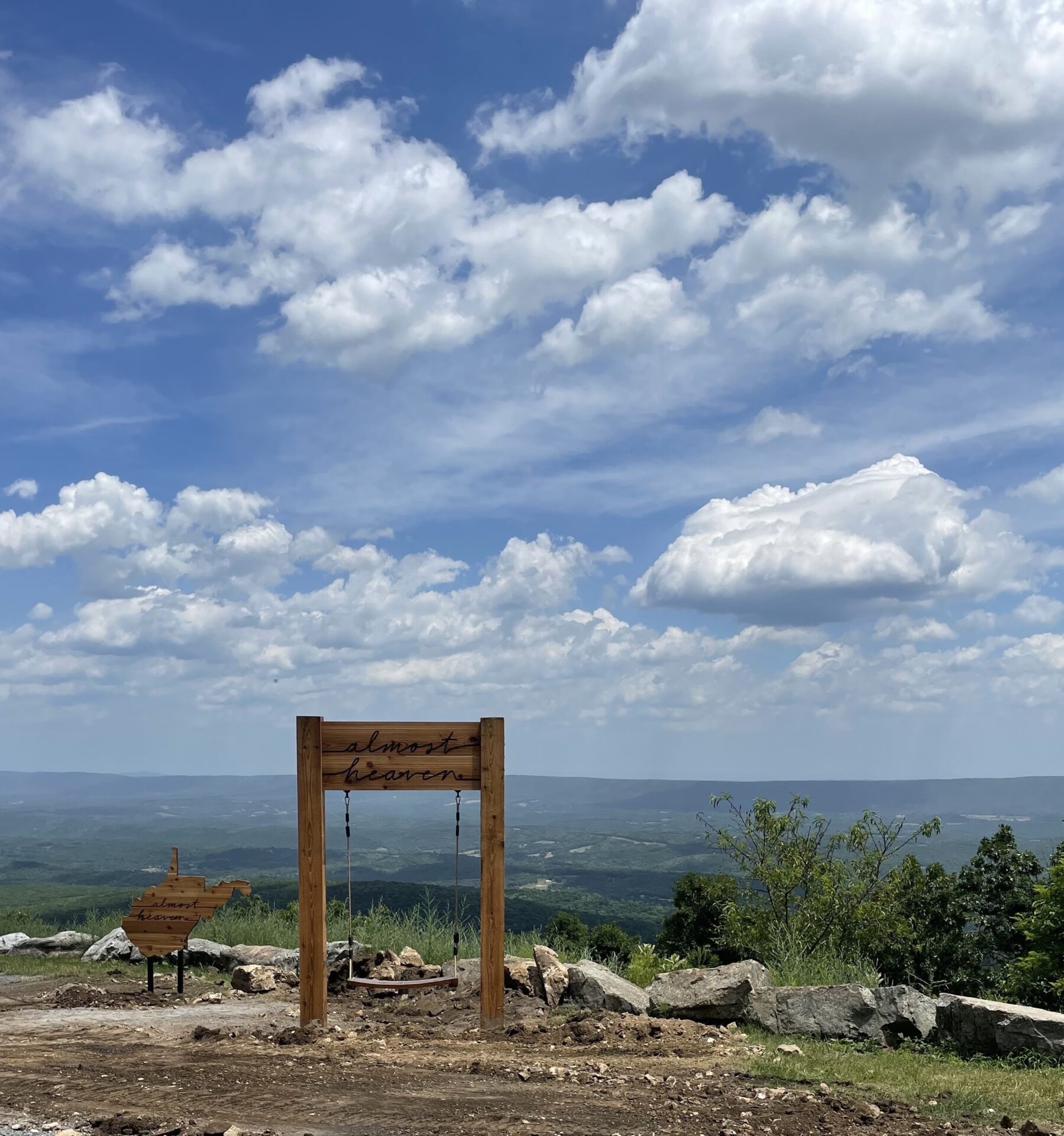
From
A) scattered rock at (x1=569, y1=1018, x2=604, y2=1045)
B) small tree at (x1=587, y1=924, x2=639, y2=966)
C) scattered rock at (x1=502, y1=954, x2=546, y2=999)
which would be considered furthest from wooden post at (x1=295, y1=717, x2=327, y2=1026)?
small tree at (x1=587, y1=924, x2=639, y2=966)

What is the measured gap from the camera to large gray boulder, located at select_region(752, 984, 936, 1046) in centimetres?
1079

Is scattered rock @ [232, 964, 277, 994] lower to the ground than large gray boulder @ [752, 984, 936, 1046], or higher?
lower

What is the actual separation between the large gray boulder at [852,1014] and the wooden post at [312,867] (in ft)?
14.7

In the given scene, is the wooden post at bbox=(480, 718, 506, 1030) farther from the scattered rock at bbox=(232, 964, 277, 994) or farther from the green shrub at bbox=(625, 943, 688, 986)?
the scattered rock at bbox=(232, 964, 277, 994)

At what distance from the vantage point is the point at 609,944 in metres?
21.7

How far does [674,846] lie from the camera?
170 m

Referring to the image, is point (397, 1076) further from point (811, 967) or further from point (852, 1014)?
point (811, 967)

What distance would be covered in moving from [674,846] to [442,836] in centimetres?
4429

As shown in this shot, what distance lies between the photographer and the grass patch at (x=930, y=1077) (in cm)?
841

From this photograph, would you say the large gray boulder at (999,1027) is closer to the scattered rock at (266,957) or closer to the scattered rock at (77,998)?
the scattered rock at (266,957)

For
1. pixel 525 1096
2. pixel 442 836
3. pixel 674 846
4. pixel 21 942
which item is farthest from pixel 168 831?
pixel 525 1096

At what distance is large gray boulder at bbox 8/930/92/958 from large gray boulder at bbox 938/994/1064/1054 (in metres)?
13.3

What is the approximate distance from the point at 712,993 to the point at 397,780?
12.8 ft

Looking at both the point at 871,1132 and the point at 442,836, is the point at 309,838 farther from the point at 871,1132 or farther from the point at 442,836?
the point at 442,836
